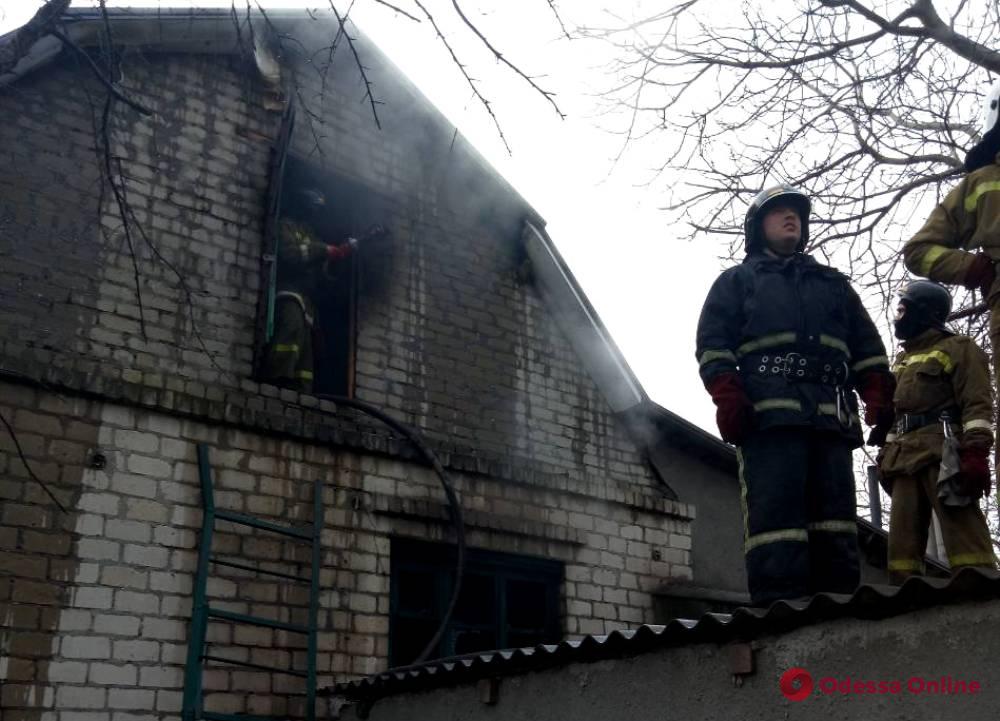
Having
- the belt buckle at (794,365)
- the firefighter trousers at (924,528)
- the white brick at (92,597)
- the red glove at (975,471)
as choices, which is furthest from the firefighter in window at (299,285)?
the red glove at (975,471)

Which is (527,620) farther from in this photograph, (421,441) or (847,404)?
(847,404)

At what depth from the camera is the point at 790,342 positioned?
17.3 feet

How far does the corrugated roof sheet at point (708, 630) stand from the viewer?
377 centimetres

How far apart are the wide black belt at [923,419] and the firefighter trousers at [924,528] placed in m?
0.25

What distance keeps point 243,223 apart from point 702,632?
481cm

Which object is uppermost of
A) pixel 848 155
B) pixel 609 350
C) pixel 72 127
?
pixel 848 155

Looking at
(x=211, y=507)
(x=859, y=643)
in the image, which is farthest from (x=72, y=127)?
(x=859, y=643)

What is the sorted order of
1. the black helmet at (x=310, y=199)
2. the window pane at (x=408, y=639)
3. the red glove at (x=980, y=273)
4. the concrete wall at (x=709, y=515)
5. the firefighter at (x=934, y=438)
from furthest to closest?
the concrete wall at (x=709, y=515) < the black helmet at (x=310, y=199) < the window pane at (x=408, y=639) < the firefighter at (x=934, y=438) < the red glove at (x=980, y=273)

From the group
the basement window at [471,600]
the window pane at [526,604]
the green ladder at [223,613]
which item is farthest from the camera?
the window pane at [526,604]

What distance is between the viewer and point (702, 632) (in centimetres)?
457

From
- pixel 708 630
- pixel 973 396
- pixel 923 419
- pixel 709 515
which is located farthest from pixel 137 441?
pixel 709 515

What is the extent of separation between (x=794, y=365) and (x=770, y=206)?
826mm

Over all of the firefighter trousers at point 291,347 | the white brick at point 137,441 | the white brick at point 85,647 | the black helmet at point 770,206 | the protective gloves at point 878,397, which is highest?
the firefighter trousers at point 291,347

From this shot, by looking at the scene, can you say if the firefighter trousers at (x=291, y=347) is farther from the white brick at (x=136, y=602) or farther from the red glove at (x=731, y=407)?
the red glove at (x=731, y=407)
